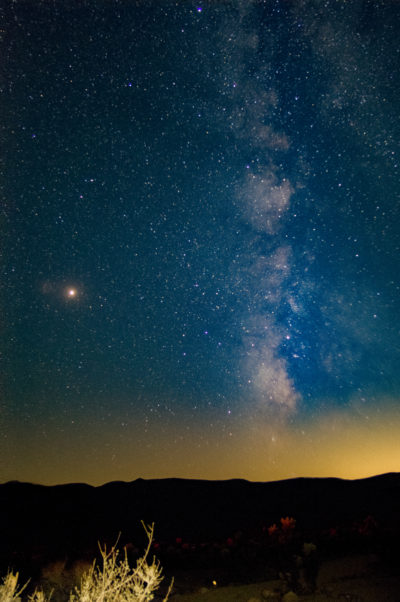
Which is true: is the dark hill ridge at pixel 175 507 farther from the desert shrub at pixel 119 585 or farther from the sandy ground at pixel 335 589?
the desert shrub at pixel 119 585

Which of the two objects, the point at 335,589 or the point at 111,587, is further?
the point at 111,587

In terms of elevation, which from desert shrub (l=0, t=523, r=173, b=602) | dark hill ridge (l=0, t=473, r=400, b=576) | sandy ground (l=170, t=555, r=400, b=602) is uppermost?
desert shrub (l=0, t=523, r=173, b=602)

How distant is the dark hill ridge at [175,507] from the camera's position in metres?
12.3

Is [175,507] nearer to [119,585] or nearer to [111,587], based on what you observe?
[111,587]

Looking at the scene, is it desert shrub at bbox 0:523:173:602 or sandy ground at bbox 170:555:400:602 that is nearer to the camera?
desert shrub at bbox 0:523:173:602

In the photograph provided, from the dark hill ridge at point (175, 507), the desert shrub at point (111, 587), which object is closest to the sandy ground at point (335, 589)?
the desert shrub at point (111, 587)

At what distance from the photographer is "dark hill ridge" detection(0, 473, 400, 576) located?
1226 cm

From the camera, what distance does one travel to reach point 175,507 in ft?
64.0

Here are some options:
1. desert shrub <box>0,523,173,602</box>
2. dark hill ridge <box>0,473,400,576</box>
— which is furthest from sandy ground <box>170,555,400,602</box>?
dark hill ridge <box>0,473,400,576</box>

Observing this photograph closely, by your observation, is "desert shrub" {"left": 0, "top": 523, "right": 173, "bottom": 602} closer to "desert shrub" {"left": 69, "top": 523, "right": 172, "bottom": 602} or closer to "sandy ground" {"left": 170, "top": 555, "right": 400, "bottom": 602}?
"desert shrub" {"left": 69, "top": 523, "right": 172, "bottom": 602}

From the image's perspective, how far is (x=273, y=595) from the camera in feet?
15.0

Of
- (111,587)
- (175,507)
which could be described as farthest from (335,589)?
(175,507)

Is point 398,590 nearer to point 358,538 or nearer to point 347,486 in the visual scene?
point 358,538

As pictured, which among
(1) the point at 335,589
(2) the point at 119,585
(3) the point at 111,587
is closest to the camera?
(2) the point at 119,585
